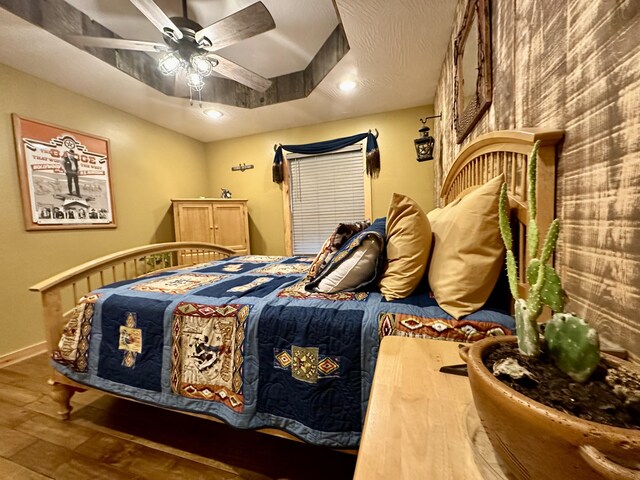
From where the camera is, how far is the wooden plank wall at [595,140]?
0.51 meters

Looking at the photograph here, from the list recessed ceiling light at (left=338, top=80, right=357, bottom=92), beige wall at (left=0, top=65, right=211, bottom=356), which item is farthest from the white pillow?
beige wall at (left=0, top=65, right=211, bottom=356)

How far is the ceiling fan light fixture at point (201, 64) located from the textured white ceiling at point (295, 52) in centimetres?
50

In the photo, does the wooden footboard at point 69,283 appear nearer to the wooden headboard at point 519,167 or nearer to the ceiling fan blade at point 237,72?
the ceiling fan blade at point 237,72

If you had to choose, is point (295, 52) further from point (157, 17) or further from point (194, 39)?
point (157, 17)

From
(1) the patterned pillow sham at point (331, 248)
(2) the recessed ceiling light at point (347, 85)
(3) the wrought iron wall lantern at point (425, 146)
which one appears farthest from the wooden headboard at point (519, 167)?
(2) the recessed ceiling light at point (347, 85)

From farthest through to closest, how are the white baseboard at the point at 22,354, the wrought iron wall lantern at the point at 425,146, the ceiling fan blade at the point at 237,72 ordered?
the wrought iron wall lantern at the point at 425,146
the white baseboard at the point at 22,354
the ceiling fan blade at the point at 237,72

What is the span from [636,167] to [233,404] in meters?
1.47

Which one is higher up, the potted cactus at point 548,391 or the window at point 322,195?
the window at point 322,195

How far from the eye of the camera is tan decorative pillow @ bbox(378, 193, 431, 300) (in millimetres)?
1146

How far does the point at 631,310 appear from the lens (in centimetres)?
51

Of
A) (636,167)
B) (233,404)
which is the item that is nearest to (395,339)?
(636,167)

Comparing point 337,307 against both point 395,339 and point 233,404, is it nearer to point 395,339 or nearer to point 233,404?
point 395,339

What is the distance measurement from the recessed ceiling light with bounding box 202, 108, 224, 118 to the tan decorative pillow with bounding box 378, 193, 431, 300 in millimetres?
3045

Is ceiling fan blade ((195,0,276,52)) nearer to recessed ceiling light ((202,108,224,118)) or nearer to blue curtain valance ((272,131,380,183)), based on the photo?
recessed ceiling light ((202,108,224,118))
